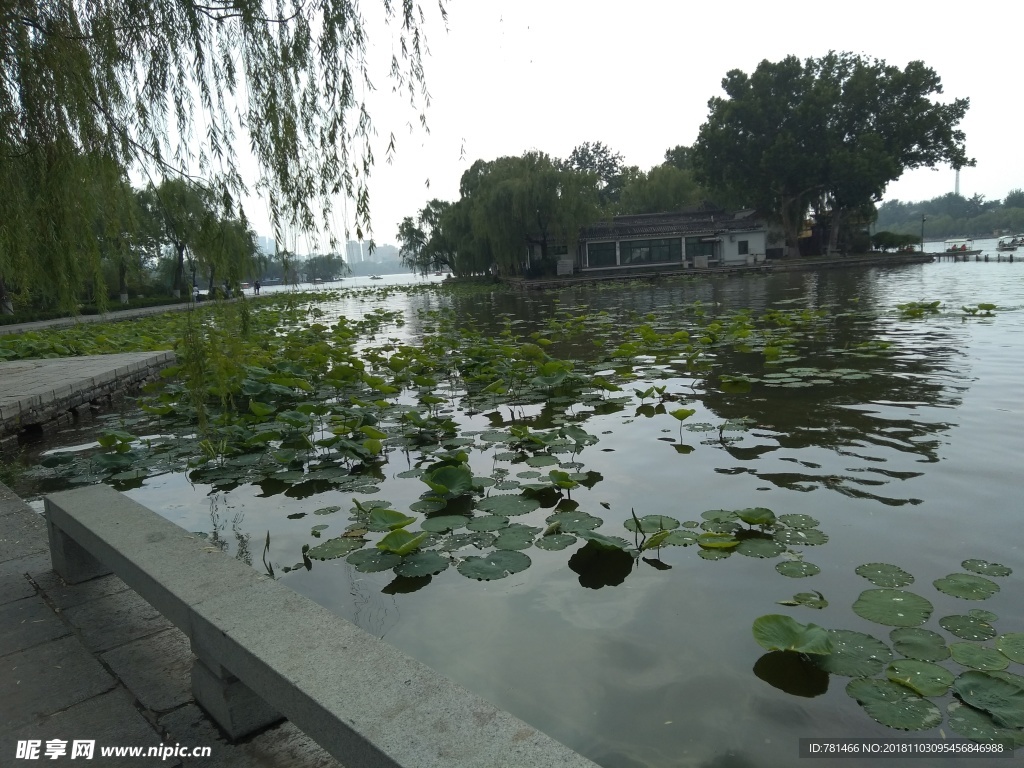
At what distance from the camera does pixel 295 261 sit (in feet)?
10.7

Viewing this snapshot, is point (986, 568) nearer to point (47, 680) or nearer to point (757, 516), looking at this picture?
point (757, 516)

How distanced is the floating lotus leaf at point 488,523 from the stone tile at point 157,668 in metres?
1.18

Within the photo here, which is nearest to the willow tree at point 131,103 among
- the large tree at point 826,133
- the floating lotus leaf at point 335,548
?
the floating lotus leaf at point 335,548

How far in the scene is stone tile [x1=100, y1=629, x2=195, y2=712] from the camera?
5.14 ft

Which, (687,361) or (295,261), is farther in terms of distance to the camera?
(687,361)

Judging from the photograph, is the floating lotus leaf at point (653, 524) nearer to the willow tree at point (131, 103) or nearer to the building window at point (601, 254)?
the willow tree at point (131, 103)

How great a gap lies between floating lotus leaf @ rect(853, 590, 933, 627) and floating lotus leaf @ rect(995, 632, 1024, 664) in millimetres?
188

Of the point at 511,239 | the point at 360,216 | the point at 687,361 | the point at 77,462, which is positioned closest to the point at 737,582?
the point at 360,216

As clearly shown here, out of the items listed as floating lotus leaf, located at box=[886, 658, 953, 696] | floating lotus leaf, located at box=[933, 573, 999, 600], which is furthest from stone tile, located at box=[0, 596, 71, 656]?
floating lotus leaf, located at box=[933, 573, 999, 600]

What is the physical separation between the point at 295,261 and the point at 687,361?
170 inches

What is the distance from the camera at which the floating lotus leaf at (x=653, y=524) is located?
2.66 metres

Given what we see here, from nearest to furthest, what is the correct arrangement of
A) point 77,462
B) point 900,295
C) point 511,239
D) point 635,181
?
point 77,462
point 900,295
point 511,239
point 635,181

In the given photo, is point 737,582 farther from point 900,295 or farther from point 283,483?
point 900,295

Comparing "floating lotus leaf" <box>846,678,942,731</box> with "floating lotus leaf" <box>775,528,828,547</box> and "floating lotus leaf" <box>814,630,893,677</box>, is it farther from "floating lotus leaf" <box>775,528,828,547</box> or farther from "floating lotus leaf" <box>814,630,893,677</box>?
"floating lotus leaf" <box>775,528,828,547</box>
